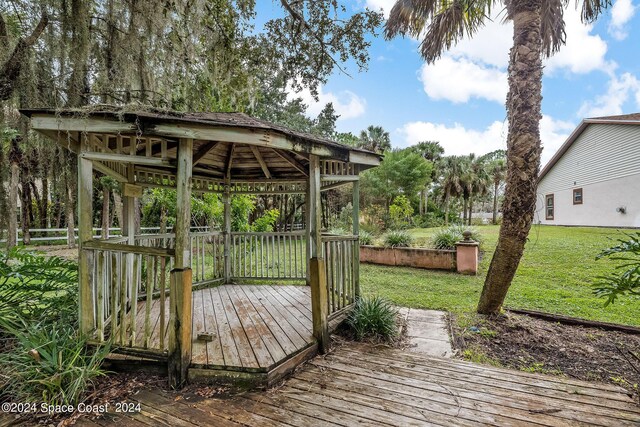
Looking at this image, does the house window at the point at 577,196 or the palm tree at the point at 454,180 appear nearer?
the house window at the point at 577,196

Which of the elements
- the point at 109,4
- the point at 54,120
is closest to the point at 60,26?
the point at 109,4

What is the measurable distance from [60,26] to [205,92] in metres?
2.55

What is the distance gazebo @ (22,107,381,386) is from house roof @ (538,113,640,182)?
46.9 feet

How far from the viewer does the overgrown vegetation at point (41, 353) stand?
2.42 meters

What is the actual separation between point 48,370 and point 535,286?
8221mm

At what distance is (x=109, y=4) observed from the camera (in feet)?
12.2

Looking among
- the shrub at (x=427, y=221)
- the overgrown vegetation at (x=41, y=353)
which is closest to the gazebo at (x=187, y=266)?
the overgrown vegetation at (x=41, y=353)

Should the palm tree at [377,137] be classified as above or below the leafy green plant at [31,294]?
above

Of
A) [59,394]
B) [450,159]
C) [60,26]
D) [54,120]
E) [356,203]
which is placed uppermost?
[450,159]

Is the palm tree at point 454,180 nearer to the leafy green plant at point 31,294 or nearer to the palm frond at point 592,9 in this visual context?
the palm frond at point 592,9

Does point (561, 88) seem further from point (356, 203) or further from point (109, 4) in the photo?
point (109, 4)

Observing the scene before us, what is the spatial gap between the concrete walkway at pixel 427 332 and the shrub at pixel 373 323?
314 mm

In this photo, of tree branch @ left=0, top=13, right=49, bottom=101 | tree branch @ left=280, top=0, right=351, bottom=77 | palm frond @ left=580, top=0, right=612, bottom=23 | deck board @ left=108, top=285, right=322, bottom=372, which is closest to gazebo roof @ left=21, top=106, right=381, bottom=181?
tree branch @ left=0, top=13, right=49, bottom=101

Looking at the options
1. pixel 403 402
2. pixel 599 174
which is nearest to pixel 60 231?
pixel 403 402
